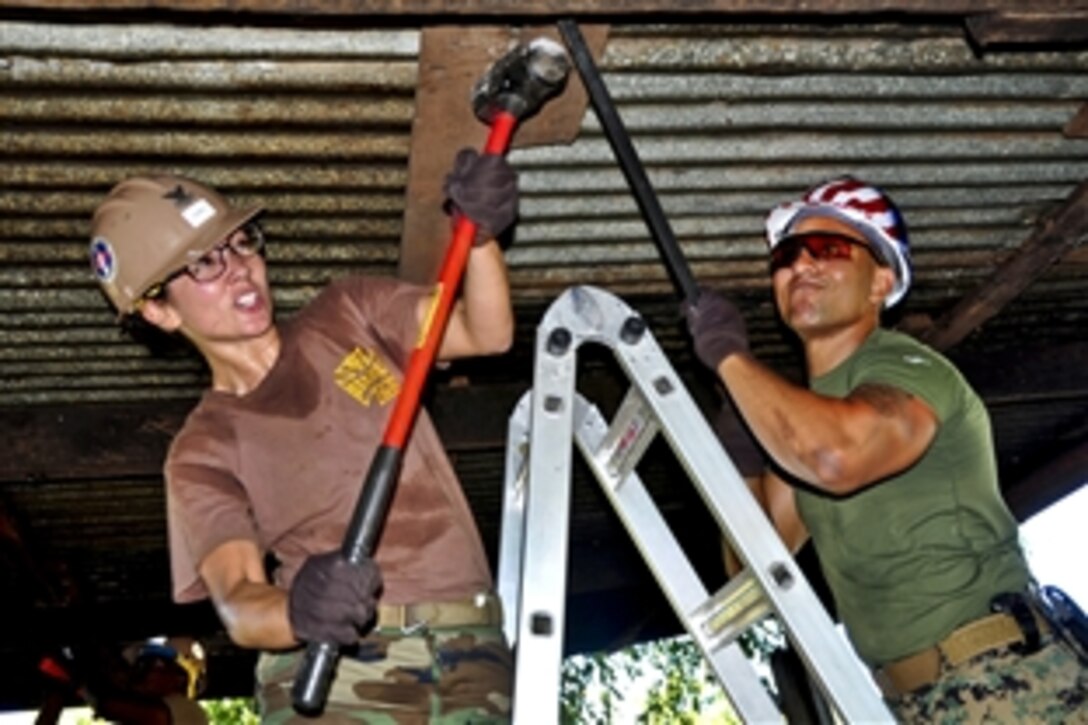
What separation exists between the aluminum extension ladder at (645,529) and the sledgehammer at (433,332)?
271 millimetres

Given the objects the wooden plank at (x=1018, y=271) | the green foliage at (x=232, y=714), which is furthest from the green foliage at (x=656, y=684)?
the wooden plank at (x=1018, y=271)

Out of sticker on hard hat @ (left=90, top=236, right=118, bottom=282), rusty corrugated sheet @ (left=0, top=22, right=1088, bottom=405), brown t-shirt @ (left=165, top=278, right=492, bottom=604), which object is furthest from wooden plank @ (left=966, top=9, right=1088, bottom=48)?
sticker on hard hat @ (left=90, top=236, right=118, bottom=282)

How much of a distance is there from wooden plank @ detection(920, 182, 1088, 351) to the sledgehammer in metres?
2.15

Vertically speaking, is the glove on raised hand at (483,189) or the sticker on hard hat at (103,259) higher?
the sticker on hard hat at (103,259)

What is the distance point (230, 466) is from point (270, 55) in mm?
1085

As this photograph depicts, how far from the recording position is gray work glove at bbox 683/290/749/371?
138 inches

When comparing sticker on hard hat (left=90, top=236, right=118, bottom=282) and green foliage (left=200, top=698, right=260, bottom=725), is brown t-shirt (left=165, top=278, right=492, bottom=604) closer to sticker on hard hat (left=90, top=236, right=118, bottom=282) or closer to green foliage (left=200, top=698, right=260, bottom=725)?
sticker on hard hat (left=90, top=236, right=118, bottom=282)

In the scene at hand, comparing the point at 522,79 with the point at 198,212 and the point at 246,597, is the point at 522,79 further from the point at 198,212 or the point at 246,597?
the point at 246,597

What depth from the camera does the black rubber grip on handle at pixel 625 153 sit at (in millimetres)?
3539

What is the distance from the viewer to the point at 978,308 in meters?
5.50

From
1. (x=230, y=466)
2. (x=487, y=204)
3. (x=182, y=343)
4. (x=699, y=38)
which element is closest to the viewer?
(x=487, y=204)

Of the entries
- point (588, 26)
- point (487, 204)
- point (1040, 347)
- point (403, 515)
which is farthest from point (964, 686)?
point (1040, 347)

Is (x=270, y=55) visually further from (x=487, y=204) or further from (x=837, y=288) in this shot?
(x=837, y=288)

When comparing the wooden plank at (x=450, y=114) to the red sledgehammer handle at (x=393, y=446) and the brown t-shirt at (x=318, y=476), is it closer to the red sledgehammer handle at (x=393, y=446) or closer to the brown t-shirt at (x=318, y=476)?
the red sledgehammer handle at (x=393, y=446)
